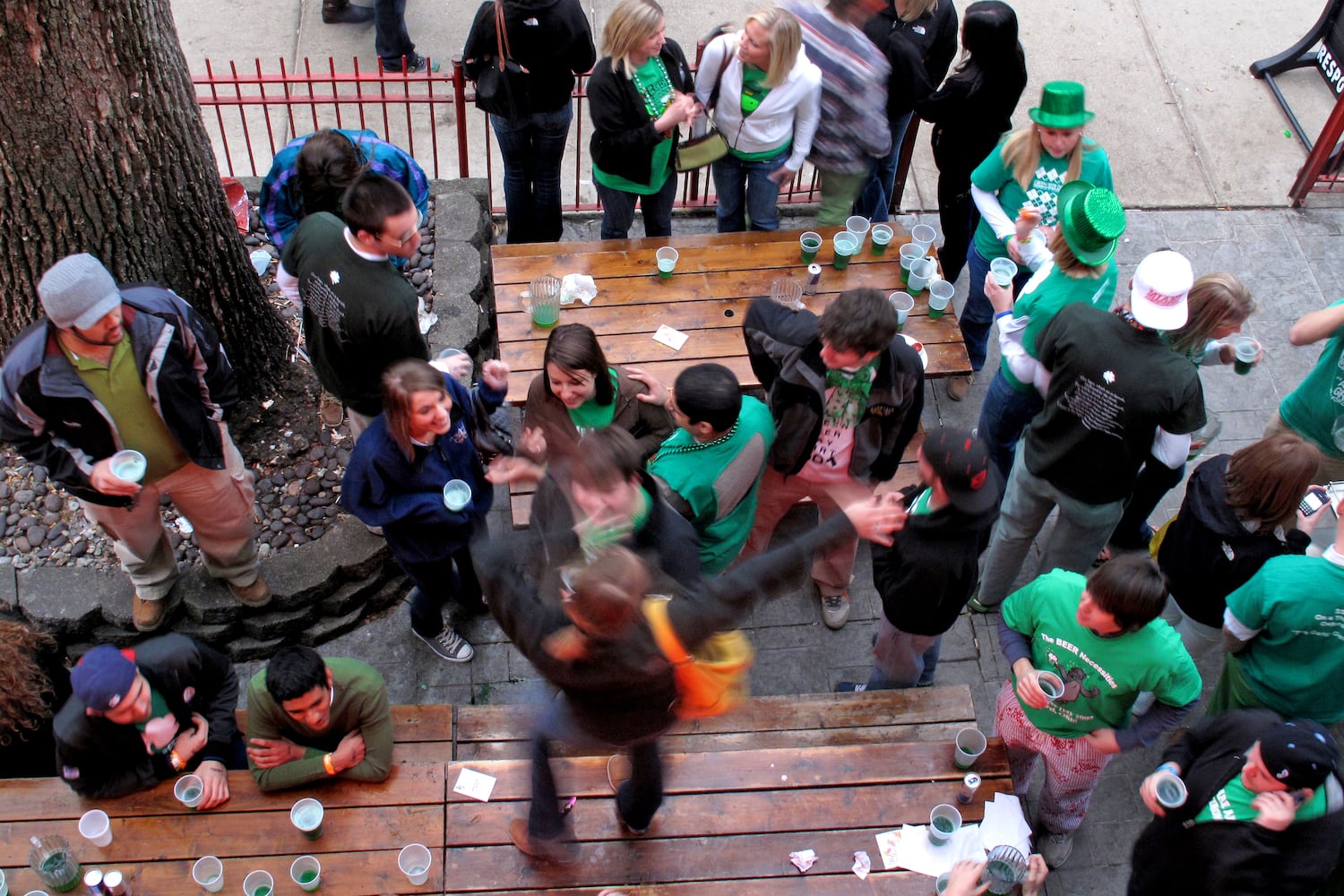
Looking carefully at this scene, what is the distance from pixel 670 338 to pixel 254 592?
92.5 inches

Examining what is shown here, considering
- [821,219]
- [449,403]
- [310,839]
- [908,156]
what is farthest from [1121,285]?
[310,839]

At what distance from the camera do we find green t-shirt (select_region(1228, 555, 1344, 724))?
13.1 feet

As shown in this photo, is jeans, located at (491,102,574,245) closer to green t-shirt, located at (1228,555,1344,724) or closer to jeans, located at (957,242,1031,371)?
jeans, located at (957,242,1031,371)

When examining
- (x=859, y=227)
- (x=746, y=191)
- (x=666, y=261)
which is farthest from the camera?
(x=746, y=191)

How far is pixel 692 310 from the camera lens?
5777 mm

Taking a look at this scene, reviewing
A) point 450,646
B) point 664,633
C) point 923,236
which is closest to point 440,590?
point 450,646

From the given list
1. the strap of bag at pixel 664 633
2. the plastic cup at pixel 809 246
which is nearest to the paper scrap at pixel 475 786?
the strap of bag at pixel 664 633

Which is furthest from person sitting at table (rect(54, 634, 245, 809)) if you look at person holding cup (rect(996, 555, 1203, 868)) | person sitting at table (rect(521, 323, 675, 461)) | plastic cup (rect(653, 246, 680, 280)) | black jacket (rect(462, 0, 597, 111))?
black jacket (rect(462, 0, 597, 111))

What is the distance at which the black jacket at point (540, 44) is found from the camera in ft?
19.3

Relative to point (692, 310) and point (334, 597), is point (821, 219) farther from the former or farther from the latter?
point (334, 597)

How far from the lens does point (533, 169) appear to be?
6621 mm

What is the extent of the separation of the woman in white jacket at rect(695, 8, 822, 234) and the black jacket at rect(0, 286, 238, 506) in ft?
9.88

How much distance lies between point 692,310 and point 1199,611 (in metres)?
2.79

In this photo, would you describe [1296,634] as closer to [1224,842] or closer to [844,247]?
[1224,842]
